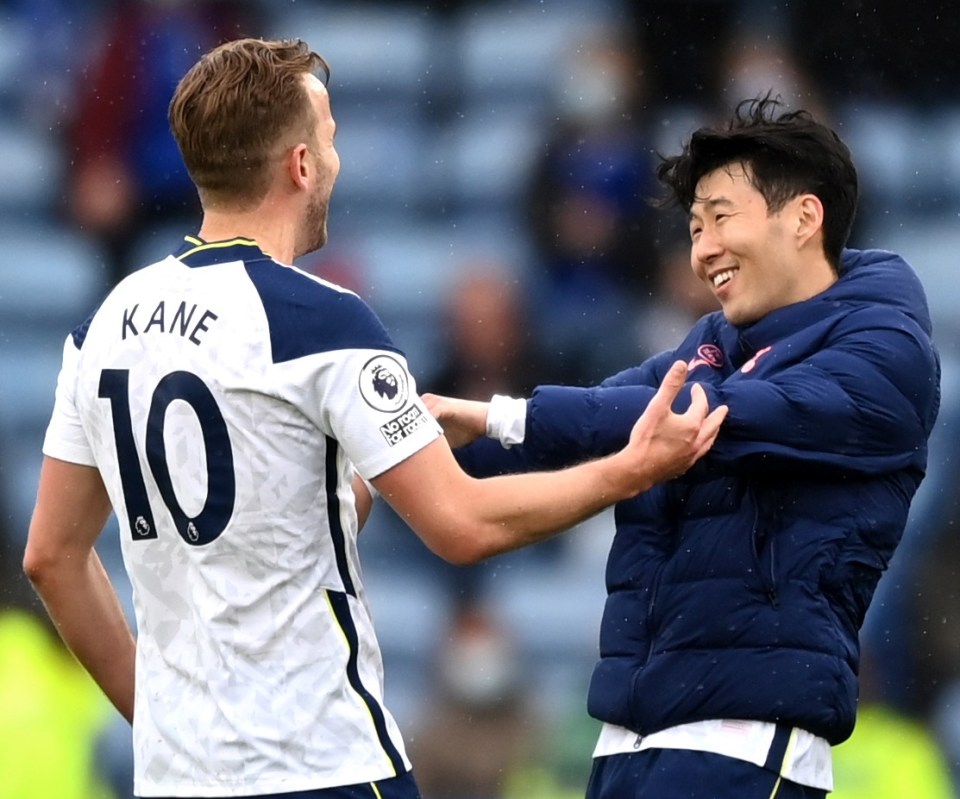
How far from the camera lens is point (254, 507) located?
2268 millimetres

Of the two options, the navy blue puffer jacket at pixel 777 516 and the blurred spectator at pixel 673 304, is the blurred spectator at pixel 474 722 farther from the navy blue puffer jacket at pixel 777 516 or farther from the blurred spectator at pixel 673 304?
the navy blue puffer jacket at pixel 777 516

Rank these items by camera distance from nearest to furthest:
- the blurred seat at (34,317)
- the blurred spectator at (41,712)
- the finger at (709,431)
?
the finger at (709,431) < the blurred spectator at (41,712) < the blurred seat at (34,317)

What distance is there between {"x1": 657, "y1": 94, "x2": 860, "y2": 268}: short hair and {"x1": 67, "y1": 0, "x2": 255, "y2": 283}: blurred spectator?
319 centimetres

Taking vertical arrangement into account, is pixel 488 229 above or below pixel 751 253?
below

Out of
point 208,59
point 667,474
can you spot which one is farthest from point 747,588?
point 208,59

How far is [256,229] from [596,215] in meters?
3.26

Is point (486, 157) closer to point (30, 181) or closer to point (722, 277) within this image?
point (30, 181)

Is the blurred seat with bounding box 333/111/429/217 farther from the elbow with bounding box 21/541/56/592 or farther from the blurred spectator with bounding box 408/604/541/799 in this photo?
the elbow with bounding box 21/541/56/592

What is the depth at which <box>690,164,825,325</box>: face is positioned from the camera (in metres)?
2.72

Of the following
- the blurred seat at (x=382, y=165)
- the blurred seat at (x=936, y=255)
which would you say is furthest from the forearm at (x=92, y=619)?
the blurred seat at (x=936, y=255)

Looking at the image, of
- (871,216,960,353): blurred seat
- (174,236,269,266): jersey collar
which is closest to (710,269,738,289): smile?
(174,236,269,266): jersey collar

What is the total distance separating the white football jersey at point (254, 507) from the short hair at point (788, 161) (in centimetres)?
75

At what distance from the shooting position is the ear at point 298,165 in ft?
7.91

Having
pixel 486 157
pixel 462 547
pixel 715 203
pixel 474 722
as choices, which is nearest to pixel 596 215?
pixel 486 157
